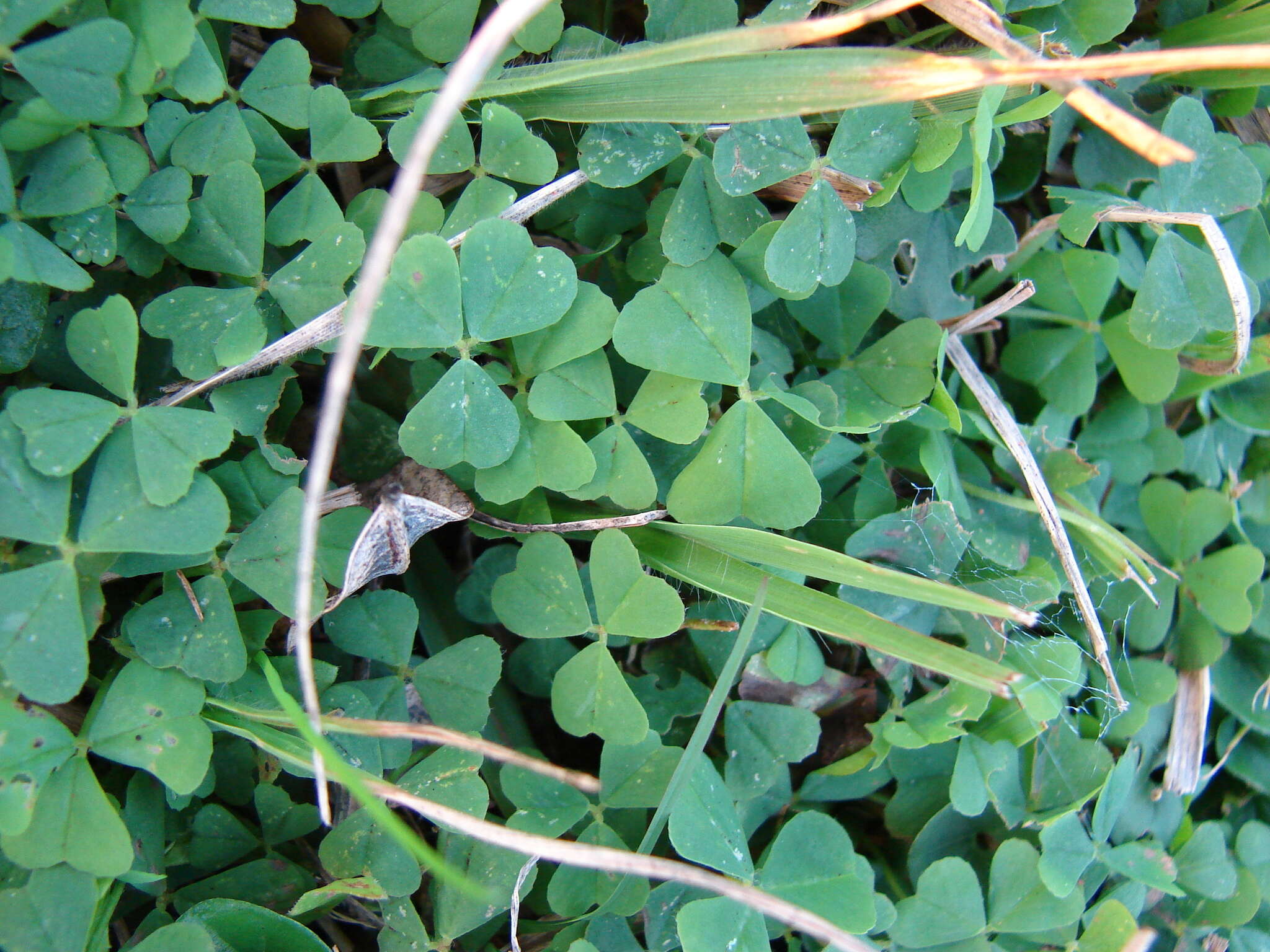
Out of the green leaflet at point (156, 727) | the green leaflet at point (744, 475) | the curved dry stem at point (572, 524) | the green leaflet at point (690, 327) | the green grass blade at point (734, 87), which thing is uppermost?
the green grass blade at point (734, 87)

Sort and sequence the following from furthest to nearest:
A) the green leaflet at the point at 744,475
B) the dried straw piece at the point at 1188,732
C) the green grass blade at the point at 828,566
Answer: the dried straw piece at the point at 1188,732, the green leaflet at the point at 744,475, the green grass blade at the point at 828,566

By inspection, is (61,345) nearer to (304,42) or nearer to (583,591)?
(304,42)

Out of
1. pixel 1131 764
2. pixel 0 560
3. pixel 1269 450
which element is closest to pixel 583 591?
pixel 0 560

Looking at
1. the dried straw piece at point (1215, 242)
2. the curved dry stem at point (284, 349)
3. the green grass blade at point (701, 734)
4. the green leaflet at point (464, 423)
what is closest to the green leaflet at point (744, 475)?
the green grass blade at point (701, 734)

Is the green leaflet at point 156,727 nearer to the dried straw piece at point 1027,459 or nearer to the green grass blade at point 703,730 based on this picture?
the green grass blade at point 703,730

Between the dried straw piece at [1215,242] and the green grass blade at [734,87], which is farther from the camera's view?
the dried straw piece at [1215,242]

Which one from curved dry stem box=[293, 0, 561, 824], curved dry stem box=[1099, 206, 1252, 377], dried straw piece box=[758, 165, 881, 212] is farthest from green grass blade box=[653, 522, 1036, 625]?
curved dry stem box=[1099, 206, 1252, 377]

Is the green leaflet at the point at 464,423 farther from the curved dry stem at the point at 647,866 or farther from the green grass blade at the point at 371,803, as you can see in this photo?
the curved dry stem at the point at 647,866

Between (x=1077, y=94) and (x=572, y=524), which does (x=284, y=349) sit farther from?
(x=1077, y=94)

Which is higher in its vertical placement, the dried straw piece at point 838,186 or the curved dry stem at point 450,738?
the dried straw piece at point 838,186

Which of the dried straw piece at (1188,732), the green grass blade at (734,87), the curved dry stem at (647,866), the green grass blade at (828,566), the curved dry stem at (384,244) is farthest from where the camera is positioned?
the dried straw piece at (1188,732)
